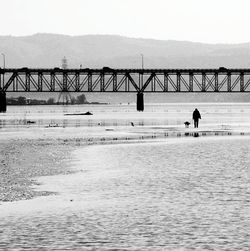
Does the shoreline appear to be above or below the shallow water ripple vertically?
below

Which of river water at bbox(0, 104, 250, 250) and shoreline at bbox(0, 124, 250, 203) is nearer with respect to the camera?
river water at bbox(0, 104, 250, 250)

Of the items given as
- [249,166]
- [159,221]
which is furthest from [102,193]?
[249,166]

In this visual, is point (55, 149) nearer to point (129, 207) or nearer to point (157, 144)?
point (157, 144)

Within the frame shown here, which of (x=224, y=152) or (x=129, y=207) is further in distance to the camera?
(x=224, y=152)

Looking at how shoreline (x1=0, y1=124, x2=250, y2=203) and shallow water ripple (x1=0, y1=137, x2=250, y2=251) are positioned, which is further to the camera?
shoreline (x1=0, y1=124, x2=250, y2=203)

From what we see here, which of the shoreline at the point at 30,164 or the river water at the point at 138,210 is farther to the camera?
the shoreline at the point at 30,164

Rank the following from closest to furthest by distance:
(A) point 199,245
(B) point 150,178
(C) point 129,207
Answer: (A) point 199,245, (C) point 129,207, (B) point 150,178

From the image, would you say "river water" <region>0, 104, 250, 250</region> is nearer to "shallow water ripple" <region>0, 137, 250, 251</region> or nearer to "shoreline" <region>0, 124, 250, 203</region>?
"shallow water ripple" <region>0, 137, 250, 251</region>

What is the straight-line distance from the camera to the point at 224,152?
40625 mm

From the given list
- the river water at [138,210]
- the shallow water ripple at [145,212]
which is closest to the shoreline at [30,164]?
the river water at [138,210]

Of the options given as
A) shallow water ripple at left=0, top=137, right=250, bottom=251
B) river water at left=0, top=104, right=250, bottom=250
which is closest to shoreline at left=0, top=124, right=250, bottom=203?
river water at left=0, top=104, right=250, bottom=250

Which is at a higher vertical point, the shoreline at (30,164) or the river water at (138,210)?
the river water at (138,210)

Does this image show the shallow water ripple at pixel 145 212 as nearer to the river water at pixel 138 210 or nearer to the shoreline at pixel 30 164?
the river water at pixel 138 210

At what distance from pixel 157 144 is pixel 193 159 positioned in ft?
41.3
